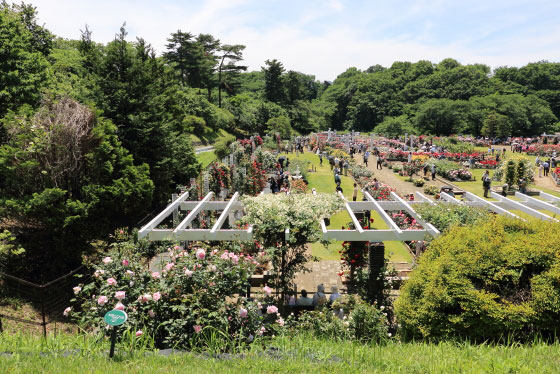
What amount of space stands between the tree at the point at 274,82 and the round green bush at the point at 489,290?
58695 mm

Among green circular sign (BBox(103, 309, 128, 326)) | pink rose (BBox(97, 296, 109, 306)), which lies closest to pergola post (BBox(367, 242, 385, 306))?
pink rose (BBox(97, 296, 109, 306))

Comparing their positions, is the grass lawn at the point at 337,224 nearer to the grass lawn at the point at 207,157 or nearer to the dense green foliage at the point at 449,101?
the grass lawn at the point at 207,157

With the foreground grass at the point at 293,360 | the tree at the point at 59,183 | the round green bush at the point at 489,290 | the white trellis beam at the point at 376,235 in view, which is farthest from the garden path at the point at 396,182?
the foreground grass at the point at 293,360

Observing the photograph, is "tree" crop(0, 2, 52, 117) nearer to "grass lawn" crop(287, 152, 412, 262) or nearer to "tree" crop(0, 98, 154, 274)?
"tree" crop(0, 98, 154, 274)

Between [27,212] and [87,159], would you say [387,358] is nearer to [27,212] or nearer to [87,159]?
[27,212]

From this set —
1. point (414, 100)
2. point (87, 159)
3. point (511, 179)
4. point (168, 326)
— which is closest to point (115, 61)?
point (87, 159)

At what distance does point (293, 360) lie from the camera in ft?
12.2

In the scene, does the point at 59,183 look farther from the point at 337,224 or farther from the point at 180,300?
the point at 337,224

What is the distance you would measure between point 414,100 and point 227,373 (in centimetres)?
8727

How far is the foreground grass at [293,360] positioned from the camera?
137 inches

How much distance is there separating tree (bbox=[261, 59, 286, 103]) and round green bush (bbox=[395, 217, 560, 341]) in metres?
58.7

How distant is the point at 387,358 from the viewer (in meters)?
3.78

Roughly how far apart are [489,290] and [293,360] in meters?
2.95

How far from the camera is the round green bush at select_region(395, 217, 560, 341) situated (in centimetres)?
436
